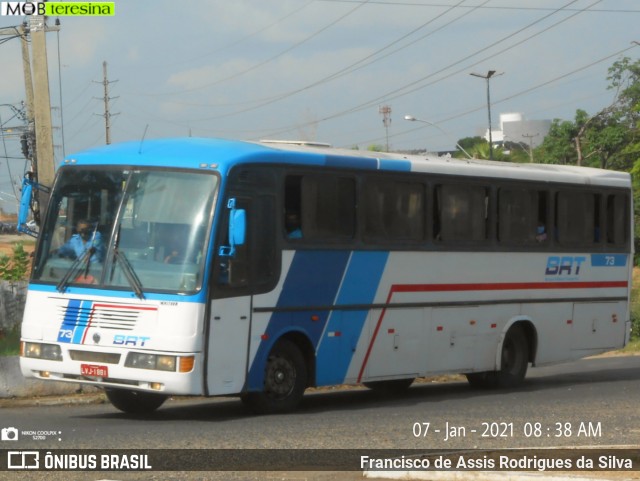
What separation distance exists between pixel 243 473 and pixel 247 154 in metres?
5.24

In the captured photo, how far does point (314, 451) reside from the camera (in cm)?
1082

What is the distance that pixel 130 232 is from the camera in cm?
1348

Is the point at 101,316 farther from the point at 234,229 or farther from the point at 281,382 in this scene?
the point at 281,382

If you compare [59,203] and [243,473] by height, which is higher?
[59,203]

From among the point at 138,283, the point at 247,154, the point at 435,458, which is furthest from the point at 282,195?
the point at 435,458

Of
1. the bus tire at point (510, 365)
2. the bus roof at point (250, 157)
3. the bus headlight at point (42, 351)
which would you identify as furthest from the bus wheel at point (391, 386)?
the bus headlight at point (42, 351)

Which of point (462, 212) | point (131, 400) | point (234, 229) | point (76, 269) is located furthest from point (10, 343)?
point (462, 212)

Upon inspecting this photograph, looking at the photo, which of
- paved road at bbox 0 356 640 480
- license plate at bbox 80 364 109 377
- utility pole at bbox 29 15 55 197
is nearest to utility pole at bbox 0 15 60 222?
utility pole at bbox 29 15 55 197

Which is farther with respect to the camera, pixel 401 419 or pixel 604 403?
pixel 604 403

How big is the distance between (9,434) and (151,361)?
1.75 m

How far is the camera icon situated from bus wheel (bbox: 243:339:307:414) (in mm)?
2986

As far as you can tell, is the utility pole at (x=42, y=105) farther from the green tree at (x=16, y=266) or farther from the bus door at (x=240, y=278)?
the bus door at (x=240, y=278)

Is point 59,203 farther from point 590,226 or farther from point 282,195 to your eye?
point 590,226

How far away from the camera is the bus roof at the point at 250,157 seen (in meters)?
13.8
